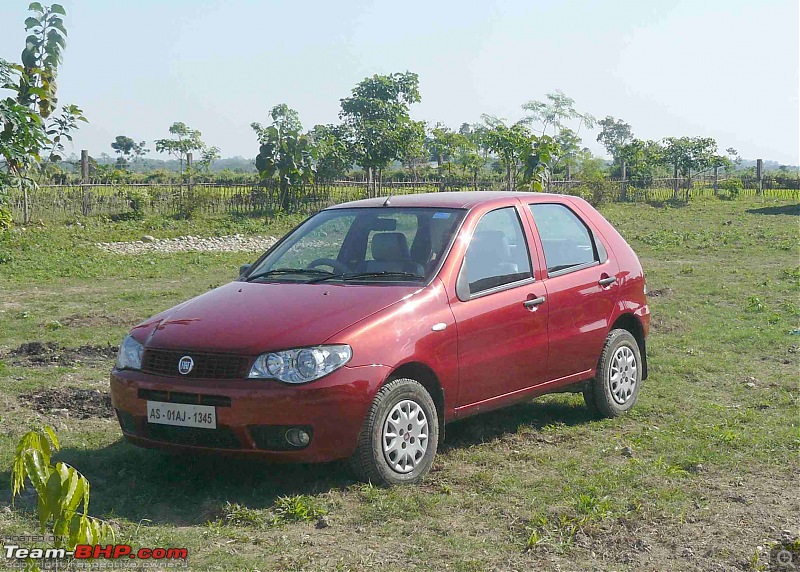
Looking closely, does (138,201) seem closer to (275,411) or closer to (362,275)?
(362,275)

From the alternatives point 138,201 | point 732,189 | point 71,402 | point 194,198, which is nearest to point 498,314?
point 71,402

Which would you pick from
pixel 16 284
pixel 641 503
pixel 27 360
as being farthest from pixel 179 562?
pixel 16 284

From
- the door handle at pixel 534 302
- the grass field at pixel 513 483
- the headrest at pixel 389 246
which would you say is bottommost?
the grass field at pixel 513 483

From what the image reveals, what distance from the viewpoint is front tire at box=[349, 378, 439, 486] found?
544cm

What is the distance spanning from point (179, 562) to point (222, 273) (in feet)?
46.5

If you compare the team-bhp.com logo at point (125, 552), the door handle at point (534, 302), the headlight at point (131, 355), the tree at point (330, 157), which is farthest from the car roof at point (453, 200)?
the tree at point (330, 157)

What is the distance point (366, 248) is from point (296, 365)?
143cm

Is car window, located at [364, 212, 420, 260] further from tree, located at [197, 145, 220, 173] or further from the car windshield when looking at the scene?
tree, located at [197, 145, 220, 173]

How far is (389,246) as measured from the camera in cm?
643

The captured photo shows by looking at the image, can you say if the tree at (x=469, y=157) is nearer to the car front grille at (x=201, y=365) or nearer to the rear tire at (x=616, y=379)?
the rear tire at (x=616, y=379)

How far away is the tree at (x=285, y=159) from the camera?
30.6 m

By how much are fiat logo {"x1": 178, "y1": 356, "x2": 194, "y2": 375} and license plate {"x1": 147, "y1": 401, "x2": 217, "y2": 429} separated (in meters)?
0.18

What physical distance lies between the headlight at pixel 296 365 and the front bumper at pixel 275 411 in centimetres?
4

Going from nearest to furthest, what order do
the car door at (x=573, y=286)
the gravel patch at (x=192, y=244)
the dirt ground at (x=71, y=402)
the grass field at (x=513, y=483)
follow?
the grass field at (x=513, y=483)
the car door at (x=573, y=286)
the dirt ground at (x=71, y=402)
the gravel patch at (x=192, y=244)
